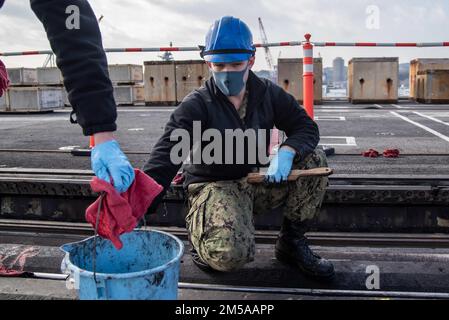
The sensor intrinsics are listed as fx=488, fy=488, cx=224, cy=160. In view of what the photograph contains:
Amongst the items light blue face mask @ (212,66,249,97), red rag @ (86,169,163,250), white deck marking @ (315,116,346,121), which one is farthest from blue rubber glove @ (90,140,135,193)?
white deck marking @ (315,116,346,121)

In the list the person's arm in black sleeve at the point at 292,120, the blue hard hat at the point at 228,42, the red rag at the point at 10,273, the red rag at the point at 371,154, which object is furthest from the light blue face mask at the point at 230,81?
the red rag at the point at 371,154

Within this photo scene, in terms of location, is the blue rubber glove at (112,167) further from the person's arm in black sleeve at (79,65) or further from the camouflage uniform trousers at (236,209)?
the camouflage uniform trousers at (236,209)

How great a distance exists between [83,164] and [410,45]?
6.68 metres

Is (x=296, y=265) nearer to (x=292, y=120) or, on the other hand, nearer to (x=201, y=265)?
(x=201, y=265)

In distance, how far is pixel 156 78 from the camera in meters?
14.6

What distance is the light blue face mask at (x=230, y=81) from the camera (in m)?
2.62

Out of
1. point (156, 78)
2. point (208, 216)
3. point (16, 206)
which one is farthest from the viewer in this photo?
point (156, 78)

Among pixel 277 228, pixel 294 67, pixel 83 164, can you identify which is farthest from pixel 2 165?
pixel 294 67

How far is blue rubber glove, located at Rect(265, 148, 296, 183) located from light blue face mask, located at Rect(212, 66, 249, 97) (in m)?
0.43

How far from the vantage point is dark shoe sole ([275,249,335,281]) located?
2656 mm

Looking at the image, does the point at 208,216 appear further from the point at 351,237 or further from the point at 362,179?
the point at 362,179

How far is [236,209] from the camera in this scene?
101 inches

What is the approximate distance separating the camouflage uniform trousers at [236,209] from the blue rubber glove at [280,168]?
0.43 ft

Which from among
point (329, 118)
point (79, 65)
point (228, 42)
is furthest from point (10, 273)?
point (329, 118)
